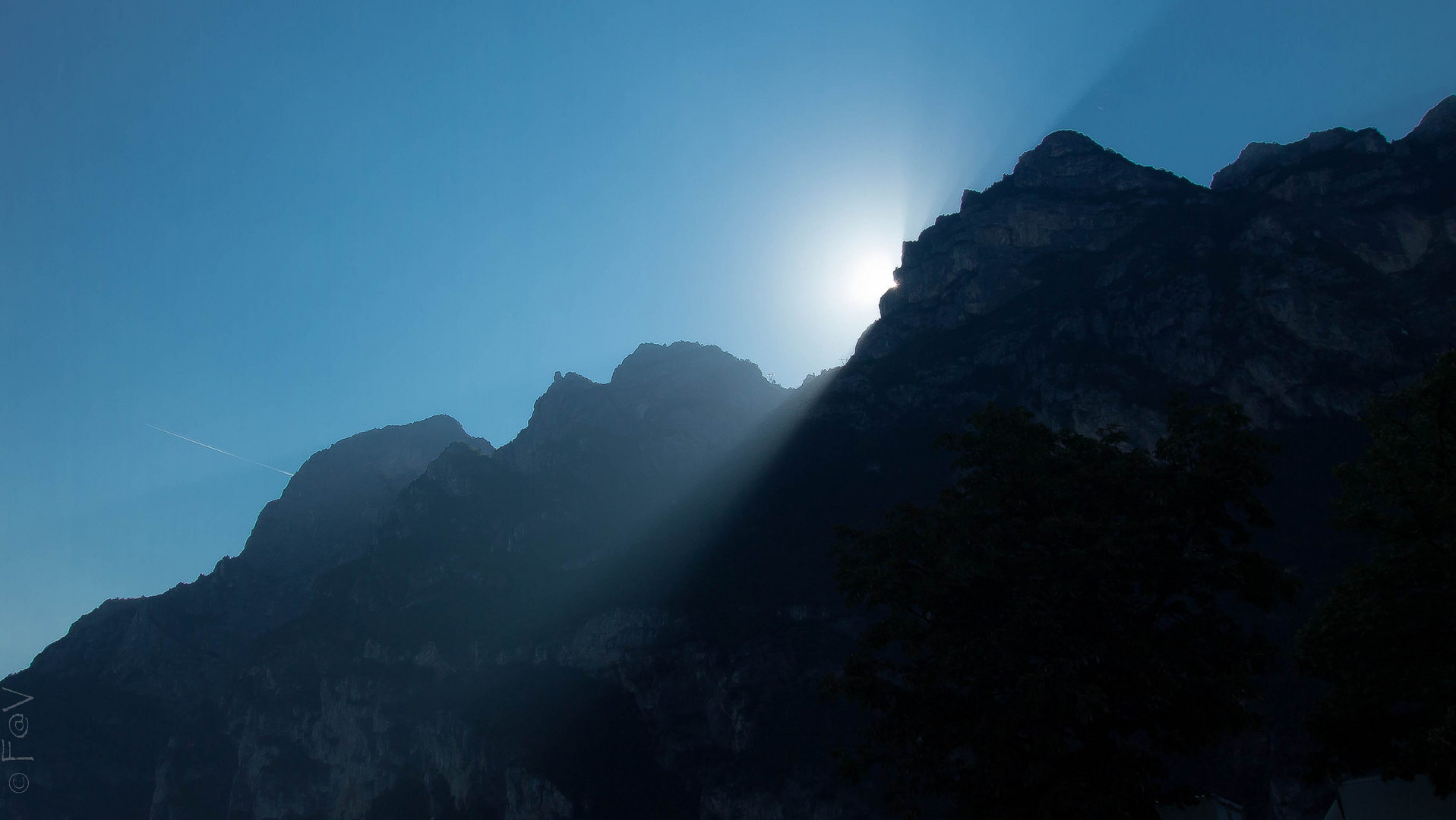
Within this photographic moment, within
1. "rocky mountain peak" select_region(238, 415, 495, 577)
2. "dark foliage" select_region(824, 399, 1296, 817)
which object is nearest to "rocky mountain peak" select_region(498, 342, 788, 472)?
"rocky mountain peak" select_region(238, 415, 495, 577)

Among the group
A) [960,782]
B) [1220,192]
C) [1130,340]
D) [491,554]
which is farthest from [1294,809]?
[491,554]

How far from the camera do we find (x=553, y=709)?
82.4 metres

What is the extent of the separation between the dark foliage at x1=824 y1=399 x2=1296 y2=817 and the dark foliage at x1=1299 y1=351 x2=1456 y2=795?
1.84m

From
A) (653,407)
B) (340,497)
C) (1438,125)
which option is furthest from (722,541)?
Result: (340,497)

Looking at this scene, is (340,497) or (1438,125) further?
(340,497)

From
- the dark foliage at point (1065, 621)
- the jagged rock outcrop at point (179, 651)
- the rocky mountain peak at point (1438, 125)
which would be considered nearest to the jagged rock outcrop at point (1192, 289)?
the rocky mountain peak at point (1438, 125)

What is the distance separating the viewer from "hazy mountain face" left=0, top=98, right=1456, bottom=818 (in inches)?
2586

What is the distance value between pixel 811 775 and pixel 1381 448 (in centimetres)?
5540

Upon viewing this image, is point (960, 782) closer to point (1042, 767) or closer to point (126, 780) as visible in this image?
point (1042, 767)

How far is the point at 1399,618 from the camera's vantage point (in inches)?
588

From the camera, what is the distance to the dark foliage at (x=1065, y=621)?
551 inches

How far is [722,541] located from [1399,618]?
78.8m

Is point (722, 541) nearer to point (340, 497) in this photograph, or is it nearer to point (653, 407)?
point (653, 407)

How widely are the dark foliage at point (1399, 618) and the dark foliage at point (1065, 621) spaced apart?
1.84 metres
